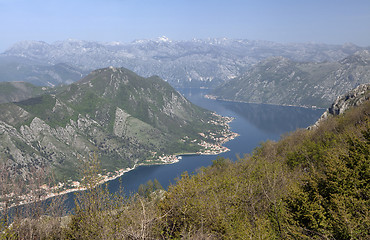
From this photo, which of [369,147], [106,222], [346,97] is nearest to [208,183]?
[106,222]

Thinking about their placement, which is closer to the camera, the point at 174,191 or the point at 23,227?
the point at 23,227

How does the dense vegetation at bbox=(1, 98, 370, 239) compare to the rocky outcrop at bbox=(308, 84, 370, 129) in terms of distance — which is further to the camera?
the rocky outcrop at bbox=(308, 84, 370, 129)

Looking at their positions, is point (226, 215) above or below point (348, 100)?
below

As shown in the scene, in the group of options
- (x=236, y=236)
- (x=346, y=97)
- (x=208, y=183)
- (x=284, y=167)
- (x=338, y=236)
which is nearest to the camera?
(x=338, y=236)

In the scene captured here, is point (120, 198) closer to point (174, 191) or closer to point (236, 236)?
point (174, 191)

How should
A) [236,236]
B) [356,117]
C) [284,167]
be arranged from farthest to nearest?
[356,117], [284,167], [236,236]

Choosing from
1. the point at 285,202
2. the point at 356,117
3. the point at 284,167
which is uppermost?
the point at 356,117

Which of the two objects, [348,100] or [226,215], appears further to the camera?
[348,100]

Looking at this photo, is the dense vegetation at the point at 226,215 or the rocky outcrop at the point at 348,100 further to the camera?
the rocky outcrop at the point at 348,100

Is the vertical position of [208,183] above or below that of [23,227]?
above
